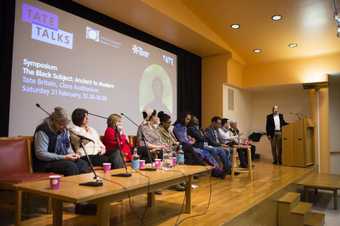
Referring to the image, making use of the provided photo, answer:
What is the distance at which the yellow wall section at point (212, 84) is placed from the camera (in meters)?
6.54

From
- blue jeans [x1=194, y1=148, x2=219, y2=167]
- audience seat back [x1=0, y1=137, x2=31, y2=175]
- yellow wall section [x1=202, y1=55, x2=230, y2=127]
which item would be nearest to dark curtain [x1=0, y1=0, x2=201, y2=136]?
yellow wall section [x1=202, y1=55, x2=230, y2=127]

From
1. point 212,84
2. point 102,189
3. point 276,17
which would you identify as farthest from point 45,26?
point 212,84

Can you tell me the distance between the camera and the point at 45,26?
362 cm

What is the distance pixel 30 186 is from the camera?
1.72 meters

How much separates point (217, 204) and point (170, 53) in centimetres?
363

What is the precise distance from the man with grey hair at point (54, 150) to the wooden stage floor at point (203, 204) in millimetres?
391

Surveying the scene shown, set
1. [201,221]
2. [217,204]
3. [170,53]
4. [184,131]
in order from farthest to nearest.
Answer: [170,53]
[184,131]
[217,204]
[201,221]

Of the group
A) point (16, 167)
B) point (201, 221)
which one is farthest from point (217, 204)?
point (16, 167)

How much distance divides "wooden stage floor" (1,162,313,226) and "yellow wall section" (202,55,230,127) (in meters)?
2.57

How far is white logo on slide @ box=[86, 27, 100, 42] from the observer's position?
4.18m

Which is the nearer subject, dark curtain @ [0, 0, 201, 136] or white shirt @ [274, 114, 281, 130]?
dark curtain @ [0, 0, 201, 136]

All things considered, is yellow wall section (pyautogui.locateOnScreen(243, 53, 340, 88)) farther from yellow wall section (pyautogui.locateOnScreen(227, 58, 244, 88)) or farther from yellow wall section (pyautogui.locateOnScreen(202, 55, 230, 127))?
yellow wall section (pyautogui.locateOnScreen(202, 55, 230, 127))

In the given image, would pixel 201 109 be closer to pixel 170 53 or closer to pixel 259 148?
pixel 170 53

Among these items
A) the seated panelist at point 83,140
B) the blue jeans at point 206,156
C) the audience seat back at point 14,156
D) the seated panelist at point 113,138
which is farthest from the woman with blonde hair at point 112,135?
the blue jeans at point 206,156
